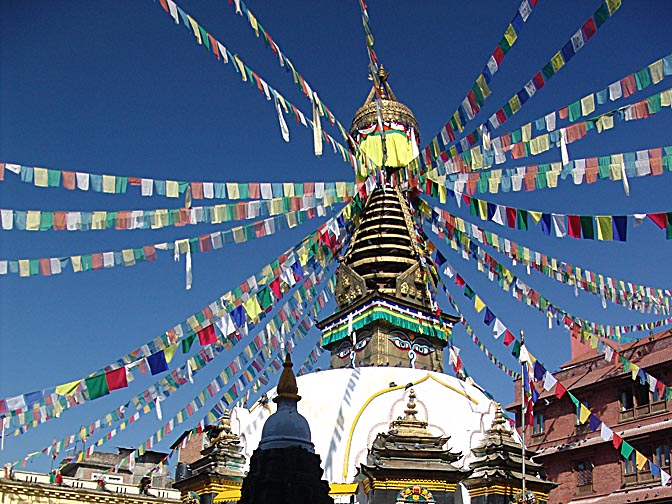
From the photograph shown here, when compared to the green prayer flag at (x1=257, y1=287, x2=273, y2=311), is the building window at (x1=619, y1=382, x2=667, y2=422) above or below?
below

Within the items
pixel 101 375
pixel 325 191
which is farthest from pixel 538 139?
pixel 101 375

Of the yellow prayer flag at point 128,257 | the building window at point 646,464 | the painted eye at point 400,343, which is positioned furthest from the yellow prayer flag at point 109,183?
the building window at point 646,464

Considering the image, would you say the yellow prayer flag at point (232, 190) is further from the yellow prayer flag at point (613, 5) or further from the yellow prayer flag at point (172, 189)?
the yellow prayer flag at point (613, 5)

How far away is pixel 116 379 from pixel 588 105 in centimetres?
736

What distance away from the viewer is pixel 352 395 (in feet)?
47.4

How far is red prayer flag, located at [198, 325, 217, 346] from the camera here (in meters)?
11.8

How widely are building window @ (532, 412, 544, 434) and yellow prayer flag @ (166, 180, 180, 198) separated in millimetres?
17162

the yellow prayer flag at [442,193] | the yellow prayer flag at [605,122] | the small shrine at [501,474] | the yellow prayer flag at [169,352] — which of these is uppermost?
the yellow prayer flag at [442,193]

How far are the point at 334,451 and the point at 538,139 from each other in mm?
6425

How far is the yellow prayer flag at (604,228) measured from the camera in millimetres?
9617

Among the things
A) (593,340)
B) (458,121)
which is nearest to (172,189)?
(458,121)

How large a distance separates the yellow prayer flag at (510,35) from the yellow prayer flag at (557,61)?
23.2 inches

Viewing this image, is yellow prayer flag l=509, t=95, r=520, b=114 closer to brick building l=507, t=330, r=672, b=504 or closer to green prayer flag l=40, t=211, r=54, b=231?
green prayer flag l=40, t=211, r=54, b=231

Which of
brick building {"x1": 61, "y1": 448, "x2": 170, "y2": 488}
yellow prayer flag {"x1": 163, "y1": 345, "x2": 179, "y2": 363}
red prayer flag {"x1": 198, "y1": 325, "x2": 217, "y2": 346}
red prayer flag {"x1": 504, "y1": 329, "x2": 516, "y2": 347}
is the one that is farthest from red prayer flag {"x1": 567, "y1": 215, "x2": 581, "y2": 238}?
brick building {"x1": 61, "y1": 448, "x2": 170, "y2": 488}
